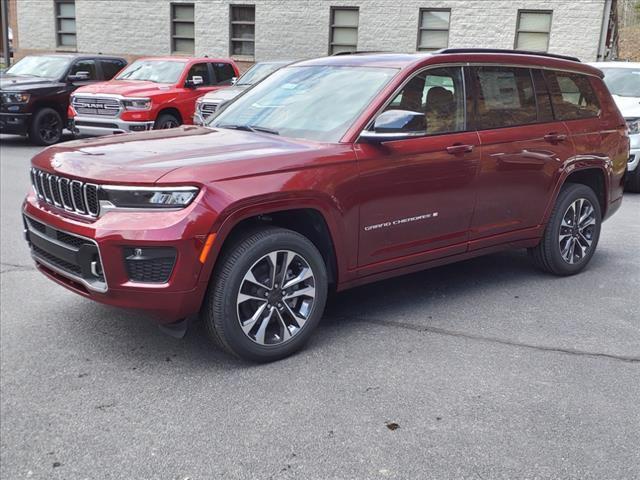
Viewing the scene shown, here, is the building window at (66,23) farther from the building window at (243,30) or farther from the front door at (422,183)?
the front door at (422,183)

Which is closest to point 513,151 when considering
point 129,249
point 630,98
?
point 129,249

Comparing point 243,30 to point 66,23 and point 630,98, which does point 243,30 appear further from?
point 630,98

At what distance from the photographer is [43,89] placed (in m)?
14.4

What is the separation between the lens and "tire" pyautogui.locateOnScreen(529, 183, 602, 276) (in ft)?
18.8

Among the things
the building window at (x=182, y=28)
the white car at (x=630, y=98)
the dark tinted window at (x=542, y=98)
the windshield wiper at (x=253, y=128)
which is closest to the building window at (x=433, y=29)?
the building window at (x=182, y=28)

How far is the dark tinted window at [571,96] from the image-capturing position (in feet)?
18.6

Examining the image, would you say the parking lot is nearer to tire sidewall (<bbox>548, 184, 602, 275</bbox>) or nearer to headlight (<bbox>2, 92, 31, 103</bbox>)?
tire sidewall (<bbox>548, 184, 602, 275</bbox>)

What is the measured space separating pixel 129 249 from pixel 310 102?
1.74 metres

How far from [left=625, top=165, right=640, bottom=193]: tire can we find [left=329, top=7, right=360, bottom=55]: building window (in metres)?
13.7

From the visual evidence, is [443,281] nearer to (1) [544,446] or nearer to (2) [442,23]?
(1) [544,446]

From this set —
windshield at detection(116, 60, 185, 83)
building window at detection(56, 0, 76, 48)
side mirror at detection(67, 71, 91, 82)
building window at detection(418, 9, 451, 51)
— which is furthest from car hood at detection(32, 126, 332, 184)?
building window at detection(56, 0, 76, 48)

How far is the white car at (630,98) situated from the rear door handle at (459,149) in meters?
5.70

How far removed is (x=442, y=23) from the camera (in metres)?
21.3

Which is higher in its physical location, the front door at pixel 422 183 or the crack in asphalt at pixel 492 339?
the front door at pixel 422 183
